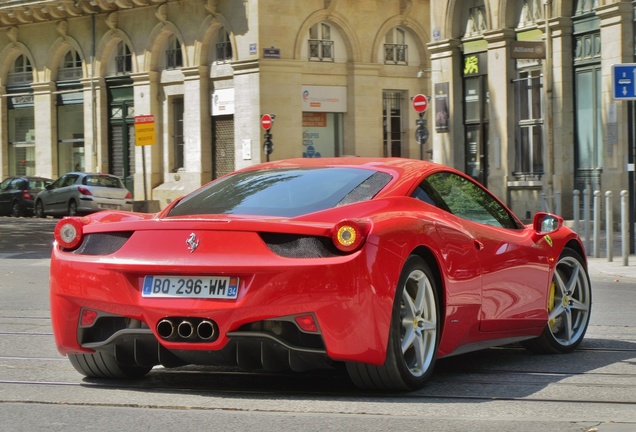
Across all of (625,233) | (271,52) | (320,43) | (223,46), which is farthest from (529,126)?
(223,46)

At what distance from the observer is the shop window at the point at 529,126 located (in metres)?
31.6

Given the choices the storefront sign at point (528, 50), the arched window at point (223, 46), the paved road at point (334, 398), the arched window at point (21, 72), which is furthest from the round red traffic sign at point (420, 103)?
the paved road at point (334, 398)

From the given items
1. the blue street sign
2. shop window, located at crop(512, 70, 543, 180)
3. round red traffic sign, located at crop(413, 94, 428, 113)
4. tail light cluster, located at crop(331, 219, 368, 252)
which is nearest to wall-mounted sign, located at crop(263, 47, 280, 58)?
round red traffic sign, located at crop(413, 94, 428, 113)

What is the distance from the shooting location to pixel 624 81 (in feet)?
62.4

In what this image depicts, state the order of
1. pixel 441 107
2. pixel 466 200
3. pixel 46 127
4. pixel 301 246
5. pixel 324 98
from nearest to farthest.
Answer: pixel 301 246 → pixel 466 200 → pixel 441 107 → pixel 324 98 → pixel 46 127

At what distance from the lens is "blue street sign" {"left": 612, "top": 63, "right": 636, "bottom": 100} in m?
19.0

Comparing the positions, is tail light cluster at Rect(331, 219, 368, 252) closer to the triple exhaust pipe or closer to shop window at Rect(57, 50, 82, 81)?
the triple exhaust pipe

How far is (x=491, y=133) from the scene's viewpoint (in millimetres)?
33156

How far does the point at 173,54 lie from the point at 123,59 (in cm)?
310

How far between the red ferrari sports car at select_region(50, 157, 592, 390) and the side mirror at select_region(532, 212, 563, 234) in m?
0.47

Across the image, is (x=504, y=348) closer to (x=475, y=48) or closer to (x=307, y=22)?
(x=475, y=48)

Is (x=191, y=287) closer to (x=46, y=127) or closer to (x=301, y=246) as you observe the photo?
(x=301, y=246)

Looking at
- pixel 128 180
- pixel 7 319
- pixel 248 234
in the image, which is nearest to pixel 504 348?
pixel 248 234

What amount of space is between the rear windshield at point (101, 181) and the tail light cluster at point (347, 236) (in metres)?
36.8
